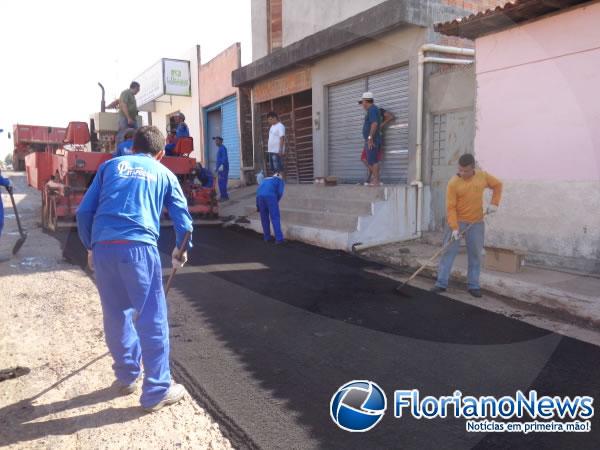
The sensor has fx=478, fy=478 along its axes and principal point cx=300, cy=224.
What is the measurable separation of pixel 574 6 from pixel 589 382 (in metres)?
4.82

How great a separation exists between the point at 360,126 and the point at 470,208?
→ 5.18 m

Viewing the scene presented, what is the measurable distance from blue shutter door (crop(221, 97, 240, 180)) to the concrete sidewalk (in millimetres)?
9562

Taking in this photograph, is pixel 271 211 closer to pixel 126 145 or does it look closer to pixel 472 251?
pixel 126 145

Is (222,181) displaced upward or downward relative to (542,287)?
upward

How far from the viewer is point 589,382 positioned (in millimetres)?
3338

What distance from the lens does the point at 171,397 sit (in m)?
3.06

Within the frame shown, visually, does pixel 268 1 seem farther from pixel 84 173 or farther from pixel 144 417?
pixel 144 417

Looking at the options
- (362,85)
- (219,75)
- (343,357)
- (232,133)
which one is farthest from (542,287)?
(219,75)

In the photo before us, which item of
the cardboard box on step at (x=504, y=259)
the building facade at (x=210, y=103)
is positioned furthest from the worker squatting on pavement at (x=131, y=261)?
the building facade at (x=210, y=103)

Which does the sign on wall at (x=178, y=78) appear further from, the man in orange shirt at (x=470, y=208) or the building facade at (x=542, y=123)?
the man in orange shirt at (x=470, y=208)

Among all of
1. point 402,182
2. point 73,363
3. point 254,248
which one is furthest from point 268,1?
point 73,363

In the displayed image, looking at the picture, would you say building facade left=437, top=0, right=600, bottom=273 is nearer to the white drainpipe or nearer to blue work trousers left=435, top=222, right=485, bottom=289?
the white drainpipe

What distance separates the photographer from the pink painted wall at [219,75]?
599 inches

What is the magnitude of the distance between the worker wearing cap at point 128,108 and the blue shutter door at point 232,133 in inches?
241
